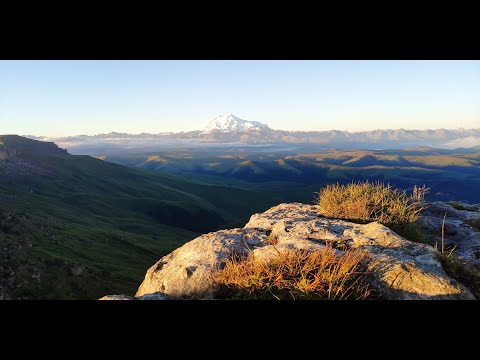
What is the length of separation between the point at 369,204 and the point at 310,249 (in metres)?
5.19

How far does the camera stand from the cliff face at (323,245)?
6422mm

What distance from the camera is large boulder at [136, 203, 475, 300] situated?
640 cm

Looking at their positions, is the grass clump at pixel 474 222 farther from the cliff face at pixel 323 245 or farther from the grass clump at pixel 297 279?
the grass clump at pixel 297 279

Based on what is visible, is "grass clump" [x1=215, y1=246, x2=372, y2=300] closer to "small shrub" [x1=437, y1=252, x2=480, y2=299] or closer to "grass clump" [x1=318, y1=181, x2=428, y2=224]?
"small shrub" [x1=437, y1=252, x2=480, y2=299]

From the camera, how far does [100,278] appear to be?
63594 mm

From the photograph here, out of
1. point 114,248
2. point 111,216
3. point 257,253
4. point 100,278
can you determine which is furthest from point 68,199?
point 257,253

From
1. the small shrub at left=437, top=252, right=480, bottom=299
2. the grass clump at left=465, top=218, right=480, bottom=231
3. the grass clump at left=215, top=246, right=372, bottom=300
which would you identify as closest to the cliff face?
the small shrub at left=437, top=252, right=480, bottom=299

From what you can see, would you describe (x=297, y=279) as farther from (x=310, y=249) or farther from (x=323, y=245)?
(x=323, y=245)

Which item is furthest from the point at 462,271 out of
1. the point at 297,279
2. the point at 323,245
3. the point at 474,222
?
the point at 474,222

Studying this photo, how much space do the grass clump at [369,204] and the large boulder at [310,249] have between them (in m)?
0.84

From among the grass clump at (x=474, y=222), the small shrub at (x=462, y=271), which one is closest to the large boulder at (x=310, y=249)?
the small shrub at (x=462, y=271)

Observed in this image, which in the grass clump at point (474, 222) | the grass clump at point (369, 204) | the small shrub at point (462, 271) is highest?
the grass clump at point (369, 204)
